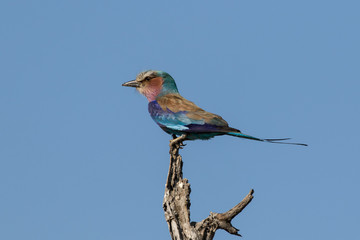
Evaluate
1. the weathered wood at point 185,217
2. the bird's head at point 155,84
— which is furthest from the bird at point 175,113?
the weathered wood at point 185,217

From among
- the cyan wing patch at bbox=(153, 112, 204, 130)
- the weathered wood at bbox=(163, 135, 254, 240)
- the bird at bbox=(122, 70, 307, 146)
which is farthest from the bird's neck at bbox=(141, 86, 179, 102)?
the weathered wood at bbox=(163, 135, 254, 240)

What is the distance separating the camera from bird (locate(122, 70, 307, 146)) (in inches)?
351

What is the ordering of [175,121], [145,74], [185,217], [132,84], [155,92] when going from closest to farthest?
[185,217]
[175,121]
[155,92]
[145,74]
[132,84]

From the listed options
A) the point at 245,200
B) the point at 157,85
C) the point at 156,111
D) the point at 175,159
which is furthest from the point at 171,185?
the point at 157,85

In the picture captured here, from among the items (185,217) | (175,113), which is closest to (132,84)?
(175,113)

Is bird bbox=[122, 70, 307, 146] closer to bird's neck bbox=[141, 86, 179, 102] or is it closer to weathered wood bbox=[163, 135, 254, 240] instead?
bird's neck bbox=[141, 86, 179, 102]

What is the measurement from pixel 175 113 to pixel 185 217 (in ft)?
6.03

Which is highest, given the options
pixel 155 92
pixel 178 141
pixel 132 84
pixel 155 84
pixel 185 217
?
pixel 132 84

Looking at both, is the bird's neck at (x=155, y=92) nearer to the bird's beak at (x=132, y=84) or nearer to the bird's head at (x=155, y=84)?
the bird's head at (x=155, y=84)

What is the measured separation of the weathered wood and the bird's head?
2.47 metres

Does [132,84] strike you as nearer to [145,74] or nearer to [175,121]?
[145,74]

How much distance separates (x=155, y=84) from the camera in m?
10.5

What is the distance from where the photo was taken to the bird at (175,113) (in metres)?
8.92

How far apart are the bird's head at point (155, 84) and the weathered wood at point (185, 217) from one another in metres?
2.47
